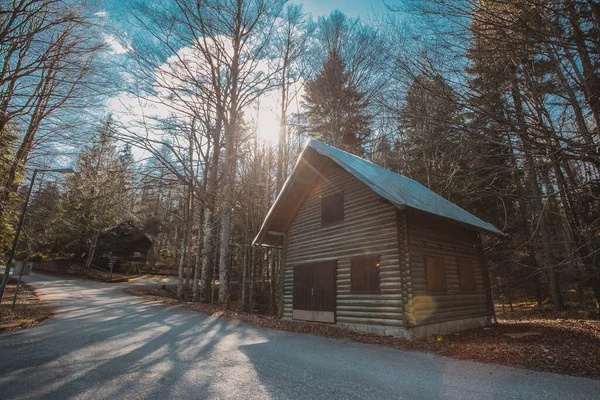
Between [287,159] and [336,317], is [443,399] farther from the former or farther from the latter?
[287,159]

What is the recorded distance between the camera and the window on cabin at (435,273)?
10.7 m

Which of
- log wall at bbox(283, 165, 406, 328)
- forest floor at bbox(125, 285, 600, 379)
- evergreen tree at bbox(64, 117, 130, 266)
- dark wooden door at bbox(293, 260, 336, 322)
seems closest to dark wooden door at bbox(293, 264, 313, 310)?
dark wooden door at bbox(293, 260, 336, 322)

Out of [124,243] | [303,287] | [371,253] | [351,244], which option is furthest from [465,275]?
[124,243]

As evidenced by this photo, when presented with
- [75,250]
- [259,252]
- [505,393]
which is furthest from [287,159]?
[75,250]

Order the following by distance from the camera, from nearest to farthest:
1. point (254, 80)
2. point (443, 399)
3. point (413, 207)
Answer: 1. point (443, 399)
2. point (413, 207)
3. point (254, 80)

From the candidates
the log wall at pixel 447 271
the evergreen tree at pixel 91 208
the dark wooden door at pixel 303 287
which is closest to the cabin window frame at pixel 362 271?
the log wall at pixel 447 271

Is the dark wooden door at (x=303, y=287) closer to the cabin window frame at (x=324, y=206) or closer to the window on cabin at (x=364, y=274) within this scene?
the cabin window frame at (x=324, y=206)

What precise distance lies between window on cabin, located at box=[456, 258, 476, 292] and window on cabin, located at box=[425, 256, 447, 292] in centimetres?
137

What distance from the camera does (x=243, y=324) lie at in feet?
38.2

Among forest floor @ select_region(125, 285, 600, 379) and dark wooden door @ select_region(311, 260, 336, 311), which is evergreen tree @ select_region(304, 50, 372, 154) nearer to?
dark wooden door @ select_region(311, 260, 336, 311)

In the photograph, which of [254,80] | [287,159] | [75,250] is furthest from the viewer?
[75,250]

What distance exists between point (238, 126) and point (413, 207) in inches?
492

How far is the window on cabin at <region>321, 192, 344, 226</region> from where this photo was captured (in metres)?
12.6

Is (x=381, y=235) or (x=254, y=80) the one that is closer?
(x=381, y=235)
